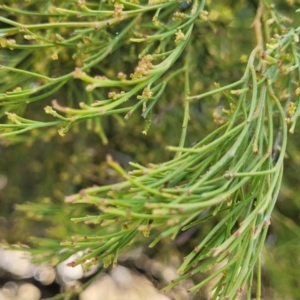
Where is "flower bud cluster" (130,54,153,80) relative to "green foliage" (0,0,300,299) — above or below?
above

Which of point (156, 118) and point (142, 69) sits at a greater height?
point (142, 69)

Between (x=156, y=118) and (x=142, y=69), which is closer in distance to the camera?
(x=142, y=69)

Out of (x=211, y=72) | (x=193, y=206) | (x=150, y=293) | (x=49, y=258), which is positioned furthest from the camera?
(x=150, y=293)

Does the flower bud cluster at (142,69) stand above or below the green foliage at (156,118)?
above

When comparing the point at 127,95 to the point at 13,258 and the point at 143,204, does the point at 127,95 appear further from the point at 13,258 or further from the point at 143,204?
the point at 13,258

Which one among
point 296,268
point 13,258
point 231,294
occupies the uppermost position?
point 231,294

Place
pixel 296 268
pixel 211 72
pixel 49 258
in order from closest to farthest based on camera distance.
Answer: pixel 49 258
pixel 211 72
pixel 296 268

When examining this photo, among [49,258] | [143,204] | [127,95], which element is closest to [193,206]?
[143,204]

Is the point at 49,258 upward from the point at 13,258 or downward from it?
upward
